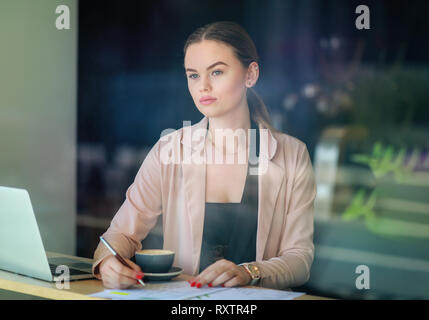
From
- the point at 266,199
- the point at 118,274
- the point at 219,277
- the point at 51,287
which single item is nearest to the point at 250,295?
the point at 219,277

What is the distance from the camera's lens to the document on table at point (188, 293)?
1503mm

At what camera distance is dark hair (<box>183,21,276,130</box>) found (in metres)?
2.41

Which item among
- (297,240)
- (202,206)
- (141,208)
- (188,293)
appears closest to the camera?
(188,293)

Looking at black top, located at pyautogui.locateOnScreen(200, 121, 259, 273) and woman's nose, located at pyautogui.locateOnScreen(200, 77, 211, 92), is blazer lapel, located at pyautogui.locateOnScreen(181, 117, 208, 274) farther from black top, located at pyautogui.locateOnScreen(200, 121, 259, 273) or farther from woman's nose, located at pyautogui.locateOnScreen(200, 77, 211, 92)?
woman's nose, located at pyautogui.locateOnScreen(200, 77, 211, 92)

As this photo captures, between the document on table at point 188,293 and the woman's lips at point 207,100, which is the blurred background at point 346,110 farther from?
the document on table at point 188,293

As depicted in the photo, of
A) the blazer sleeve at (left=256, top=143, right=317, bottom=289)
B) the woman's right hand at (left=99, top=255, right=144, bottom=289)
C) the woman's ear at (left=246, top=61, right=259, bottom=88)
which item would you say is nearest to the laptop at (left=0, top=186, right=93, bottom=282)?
the woman's right hand at (left=99, top=255, right=144, bottom=289)

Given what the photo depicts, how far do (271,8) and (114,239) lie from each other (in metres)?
1.33

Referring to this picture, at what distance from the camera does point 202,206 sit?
2307mm

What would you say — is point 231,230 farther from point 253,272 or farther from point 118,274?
point 118,274

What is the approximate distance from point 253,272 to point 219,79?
942 millimetres

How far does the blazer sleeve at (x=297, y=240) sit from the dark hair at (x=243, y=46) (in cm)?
25

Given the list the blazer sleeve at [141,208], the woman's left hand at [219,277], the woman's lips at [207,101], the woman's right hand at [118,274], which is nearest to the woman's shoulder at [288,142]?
the woman's lips at [207,101]
